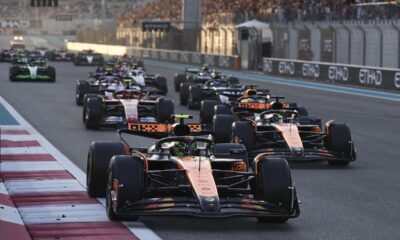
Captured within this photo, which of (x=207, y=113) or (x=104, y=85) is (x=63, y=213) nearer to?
(x=207, y=113)

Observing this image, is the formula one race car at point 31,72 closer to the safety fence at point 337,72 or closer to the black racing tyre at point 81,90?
the safety fence at point 337,72

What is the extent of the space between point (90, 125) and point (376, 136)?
5237 millimetres

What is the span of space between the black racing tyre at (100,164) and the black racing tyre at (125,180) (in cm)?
100

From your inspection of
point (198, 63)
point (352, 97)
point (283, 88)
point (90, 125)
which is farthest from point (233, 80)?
point (198, 63)

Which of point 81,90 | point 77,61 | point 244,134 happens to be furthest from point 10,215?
point 77,61

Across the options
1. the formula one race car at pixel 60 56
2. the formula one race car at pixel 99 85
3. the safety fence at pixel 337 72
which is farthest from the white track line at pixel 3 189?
the formula one race car at pixel 60 56

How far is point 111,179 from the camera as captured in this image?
8.97 m

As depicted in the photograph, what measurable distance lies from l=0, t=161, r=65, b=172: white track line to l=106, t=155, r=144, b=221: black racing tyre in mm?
3811

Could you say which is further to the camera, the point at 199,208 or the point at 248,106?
the point at 248,106

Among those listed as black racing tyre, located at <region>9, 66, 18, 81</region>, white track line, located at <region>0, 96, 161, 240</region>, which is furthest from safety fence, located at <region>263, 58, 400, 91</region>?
white track line, located at <region>0, 96, 161, 240</region>

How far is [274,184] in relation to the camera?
8.84 m

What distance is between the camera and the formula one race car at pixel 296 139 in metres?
13.2

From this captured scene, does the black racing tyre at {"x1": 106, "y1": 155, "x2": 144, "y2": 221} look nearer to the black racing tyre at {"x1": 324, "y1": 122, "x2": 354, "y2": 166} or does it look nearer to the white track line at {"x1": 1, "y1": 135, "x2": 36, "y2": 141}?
the black racing tyre at {"x1": 324, "y1": 122, "x2": 354, "y2": 166}

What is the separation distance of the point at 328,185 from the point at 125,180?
3.73 m
